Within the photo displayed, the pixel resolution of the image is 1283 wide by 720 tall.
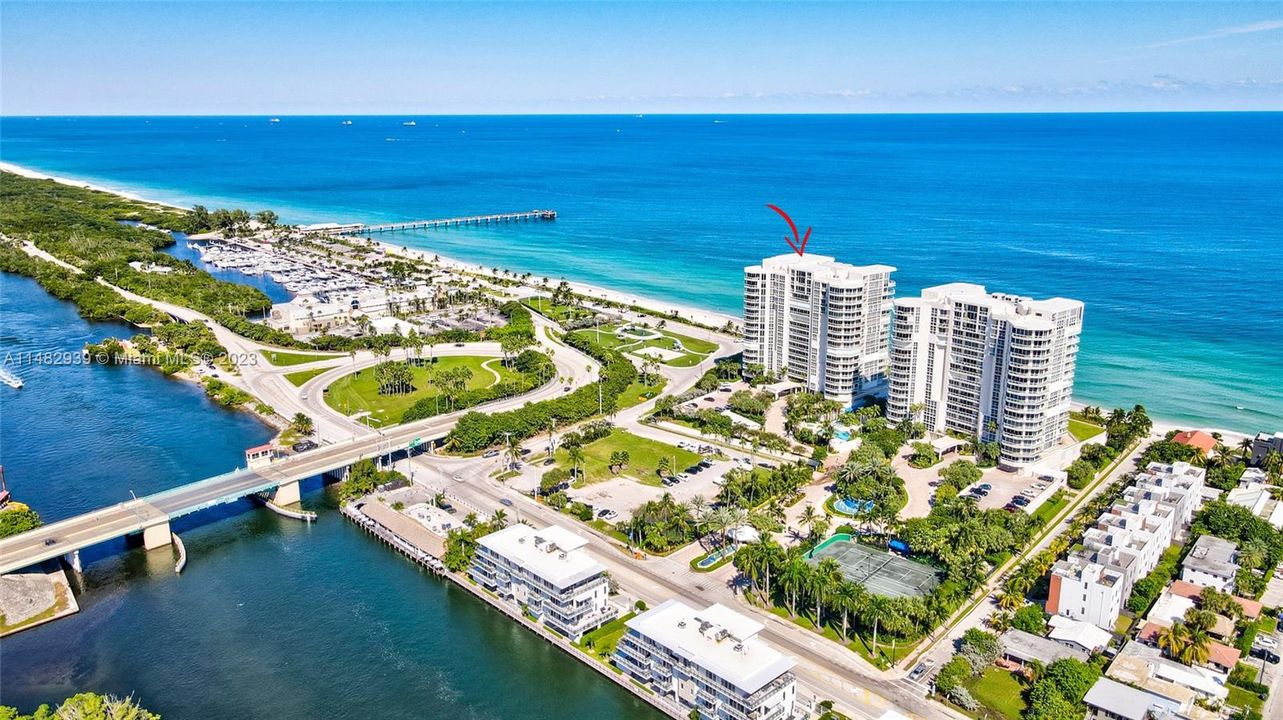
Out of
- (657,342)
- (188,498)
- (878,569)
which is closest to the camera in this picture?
(878,569)

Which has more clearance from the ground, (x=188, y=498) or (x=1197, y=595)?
(x=188, y=498)

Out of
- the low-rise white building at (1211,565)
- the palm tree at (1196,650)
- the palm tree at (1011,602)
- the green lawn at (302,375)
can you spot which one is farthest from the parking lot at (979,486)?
the green lawn at (302,375)

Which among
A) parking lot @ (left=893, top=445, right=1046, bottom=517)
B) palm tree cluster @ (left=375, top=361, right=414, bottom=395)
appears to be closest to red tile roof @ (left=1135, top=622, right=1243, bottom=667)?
parking lot @ (left=893, top=445, right=1046, bottom=517)

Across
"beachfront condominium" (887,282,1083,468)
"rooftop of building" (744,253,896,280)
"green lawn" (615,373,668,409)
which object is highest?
"rooftop of building" (744,253,896,280)

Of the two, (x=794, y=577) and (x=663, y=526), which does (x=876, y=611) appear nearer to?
(x=794, y=577)

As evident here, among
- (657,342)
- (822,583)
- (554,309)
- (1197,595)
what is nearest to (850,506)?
(822,583)

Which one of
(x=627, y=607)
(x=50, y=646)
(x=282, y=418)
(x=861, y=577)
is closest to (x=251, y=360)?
(x=282, y=418)

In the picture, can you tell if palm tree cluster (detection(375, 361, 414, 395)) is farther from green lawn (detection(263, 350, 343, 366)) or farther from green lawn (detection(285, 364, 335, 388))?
green lawn (detection(263, 350, 343, 366))
